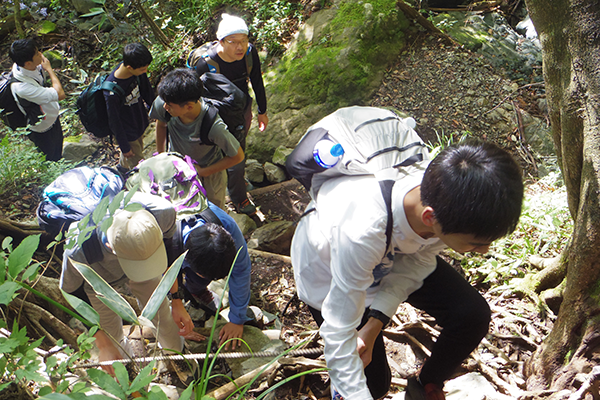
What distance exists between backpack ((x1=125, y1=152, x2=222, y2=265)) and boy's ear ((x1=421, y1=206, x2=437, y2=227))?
5.03 feet

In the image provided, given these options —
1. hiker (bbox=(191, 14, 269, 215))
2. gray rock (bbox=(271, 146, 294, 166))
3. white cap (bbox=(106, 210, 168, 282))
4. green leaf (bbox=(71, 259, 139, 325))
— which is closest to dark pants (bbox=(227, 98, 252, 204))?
hiker (bbox=(191, 14, 269, 215))

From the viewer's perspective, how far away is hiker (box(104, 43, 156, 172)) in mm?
3705

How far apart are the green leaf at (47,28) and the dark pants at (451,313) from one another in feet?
29.5

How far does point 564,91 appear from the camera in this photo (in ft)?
6.07

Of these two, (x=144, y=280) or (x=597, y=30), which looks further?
(x=144, y=280)

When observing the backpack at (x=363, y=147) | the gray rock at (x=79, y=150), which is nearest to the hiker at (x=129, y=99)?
the gray rock at (x=79, y=150)

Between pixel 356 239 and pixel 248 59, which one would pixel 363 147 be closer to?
pixel 356 239

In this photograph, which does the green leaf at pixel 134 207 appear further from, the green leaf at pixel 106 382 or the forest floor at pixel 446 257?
the forest floor at pixel 446 257

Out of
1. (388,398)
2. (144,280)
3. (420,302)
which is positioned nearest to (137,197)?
(144,280)

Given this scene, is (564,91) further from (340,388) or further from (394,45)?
(394,45)

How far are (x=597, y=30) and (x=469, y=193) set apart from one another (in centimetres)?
107

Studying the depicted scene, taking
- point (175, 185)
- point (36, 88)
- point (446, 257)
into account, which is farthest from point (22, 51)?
point (446, 257)

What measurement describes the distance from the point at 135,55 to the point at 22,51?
131 centimetres

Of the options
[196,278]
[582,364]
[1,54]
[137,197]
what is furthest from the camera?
[1,54]
